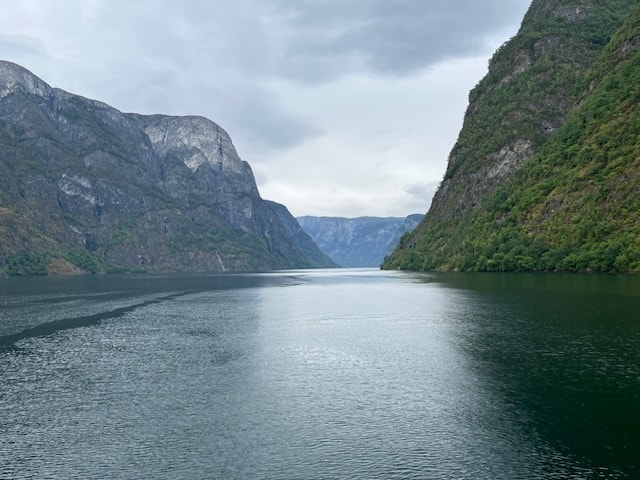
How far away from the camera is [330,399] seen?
38562 millimetres

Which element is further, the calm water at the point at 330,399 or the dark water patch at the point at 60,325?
the dark water patch at the point at 60,325

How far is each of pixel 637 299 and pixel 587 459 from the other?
2673 inches

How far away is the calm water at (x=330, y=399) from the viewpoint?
27.3 metres

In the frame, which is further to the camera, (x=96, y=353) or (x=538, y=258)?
(x=538, y=258)

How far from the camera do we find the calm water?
27266 mm

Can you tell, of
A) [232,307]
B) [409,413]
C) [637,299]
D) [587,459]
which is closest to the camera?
[587,459]

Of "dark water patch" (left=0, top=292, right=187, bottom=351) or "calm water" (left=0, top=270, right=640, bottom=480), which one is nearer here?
"calm water" (left=0, top=270, right=640, bottom=480)

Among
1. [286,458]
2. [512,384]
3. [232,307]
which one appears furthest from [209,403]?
[232,307]

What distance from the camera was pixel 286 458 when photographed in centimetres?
2788

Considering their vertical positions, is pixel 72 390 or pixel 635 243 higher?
pixel 635 243

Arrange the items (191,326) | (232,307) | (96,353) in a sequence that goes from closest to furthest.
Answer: (96,353) < (191,326) < (232,307)

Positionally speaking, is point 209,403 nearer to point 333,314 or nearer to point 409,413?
point 409,413

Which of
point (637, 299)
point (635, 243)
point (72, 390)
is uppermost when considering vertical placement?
point (635, 243)

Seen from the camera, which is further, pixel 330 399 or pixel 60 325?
pixel 60 325
